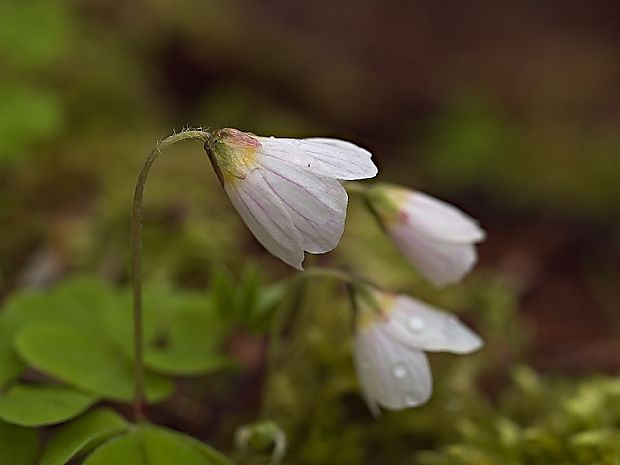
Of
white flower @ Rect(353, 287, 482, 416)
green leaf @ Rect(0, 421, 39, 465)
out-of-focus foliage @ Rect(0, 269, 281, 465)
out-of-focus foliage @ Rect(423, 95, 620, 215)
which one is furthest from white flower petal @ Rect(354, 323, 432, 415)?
out-of-focus foliage @ Rect(423, 95, 620, 215)

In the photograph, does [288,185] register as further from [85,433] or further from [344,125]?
[344,125]

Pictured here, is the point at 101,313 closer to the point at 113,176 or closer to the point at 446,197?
the point at 113,176

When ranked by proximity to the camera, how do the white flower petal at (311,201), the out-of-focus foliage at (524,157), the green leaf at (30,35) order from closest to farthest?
the white flower petal at (311,201) < the green leaf at (30,35) < the out-of-focus foliage at (524,157)

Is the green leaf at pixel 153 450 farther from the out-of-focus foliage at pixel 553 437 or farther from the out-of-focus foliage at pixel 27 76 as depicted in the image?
the out-of-focus foliage at pixel 27 76

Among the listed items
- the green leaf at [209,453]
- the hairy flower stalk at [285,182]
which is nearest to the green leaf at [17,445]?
the green leaf at [209,453]

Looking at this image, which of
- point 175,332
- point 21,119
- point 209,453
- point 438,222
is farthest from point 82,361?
point 21,119

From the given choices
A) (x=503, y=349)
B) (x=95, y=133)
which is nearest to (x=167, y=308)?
(x=503, y=349)
